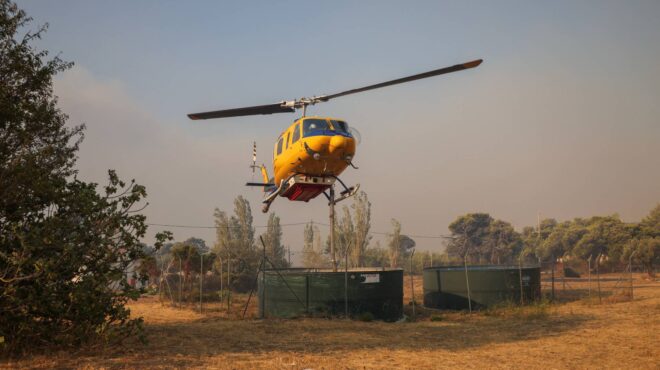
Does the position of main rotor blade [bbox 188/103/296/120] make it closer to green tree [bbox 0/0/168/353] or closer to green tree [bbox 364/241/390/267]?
green tree [bbox 0/0/168/353]

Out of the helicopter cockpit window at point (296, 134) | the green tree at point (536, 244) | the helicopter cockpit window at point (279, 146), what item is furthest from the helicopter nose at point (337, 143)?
the green tree at point (536, 244)

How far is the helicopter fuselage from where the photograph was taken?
52.2 feet

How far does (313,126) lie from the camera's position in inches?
634

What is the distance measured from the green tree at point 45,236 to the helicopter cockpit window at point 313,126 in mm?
6885

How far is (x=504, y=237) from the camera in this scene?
88.1 m

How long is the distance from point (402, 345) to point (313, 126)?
303 inches

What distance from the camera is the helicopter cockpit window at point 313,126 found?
16.0m

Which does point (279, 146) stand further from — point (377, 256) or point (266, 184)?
point (377, 256)

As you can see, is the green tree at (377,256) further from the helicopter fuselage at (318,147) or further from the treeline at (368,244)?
the helicopter fuselage at (318,147)

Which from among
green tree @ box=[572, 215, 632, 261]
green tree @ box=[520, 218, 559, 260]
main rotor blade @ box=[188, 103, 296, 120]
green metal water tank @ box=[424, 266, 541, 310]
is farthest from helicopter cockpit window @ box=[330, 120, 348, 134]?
green tree @ box=[520, 218, 559, 260]

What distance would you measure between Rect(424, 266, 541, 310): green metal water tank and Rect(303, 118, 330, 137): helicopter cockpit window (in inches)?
402

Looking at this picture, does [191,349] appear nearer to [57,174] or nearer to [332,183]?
[57,174]

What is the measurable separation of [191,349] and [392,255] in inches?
2019

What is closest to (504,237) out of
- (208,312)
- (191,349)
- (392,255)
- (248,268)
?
(392,255)
